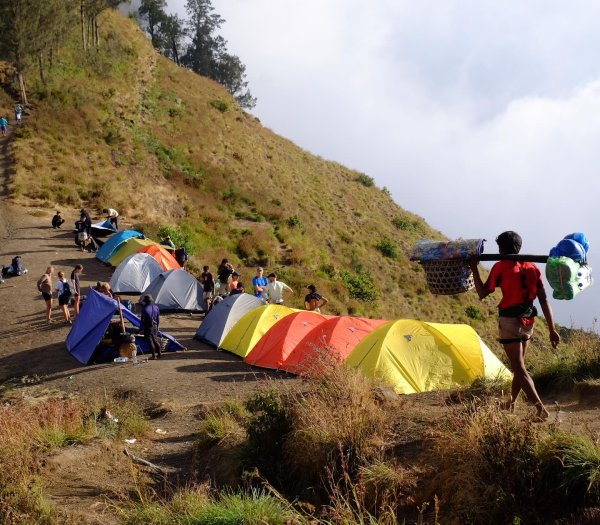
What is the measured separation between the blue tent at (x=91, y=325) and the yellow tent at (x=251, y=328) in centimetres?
223

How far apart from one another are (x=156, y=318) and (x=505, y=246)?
402 inches

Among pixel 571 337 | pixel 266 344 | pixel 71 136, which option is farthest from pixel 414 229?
pixel 571 337

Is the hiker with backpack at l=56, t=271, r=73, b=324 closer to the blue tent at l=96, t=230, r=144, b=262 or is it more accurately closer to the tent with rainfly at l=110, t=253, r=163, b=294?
the tent with rainfly at l=110, t=253, r=163, b=294

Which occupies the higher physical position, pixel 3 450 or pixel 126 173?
pixel 126 173

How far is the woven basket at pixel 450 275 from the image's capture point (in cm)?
601

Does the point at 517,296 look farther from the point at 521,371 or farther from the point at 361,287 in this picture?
the point at 361,287

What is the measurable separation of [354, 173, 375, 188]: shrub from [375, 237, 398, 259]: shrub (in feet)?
45.2

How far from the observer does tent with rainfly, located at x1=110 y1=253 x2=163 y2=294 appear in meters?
19.4

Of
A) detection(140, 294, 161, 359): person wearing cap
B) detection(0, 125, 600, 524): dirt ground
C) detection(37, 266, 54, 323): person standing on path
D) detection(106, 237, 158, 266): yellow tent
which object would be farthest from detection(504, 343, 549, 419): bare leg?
detection(106, 237, 158, 266): yellow tent

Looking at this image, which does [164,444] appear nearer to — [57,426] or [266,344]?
[57,426]

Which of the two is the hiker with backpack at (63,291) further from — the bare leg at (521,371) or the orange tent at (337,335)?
the bare leg at (521,371)

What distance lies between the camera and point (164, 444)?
8352 millimetres

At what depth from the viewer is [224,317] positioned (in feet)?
51.1

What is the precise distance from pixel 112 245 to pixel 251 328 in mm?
10921
